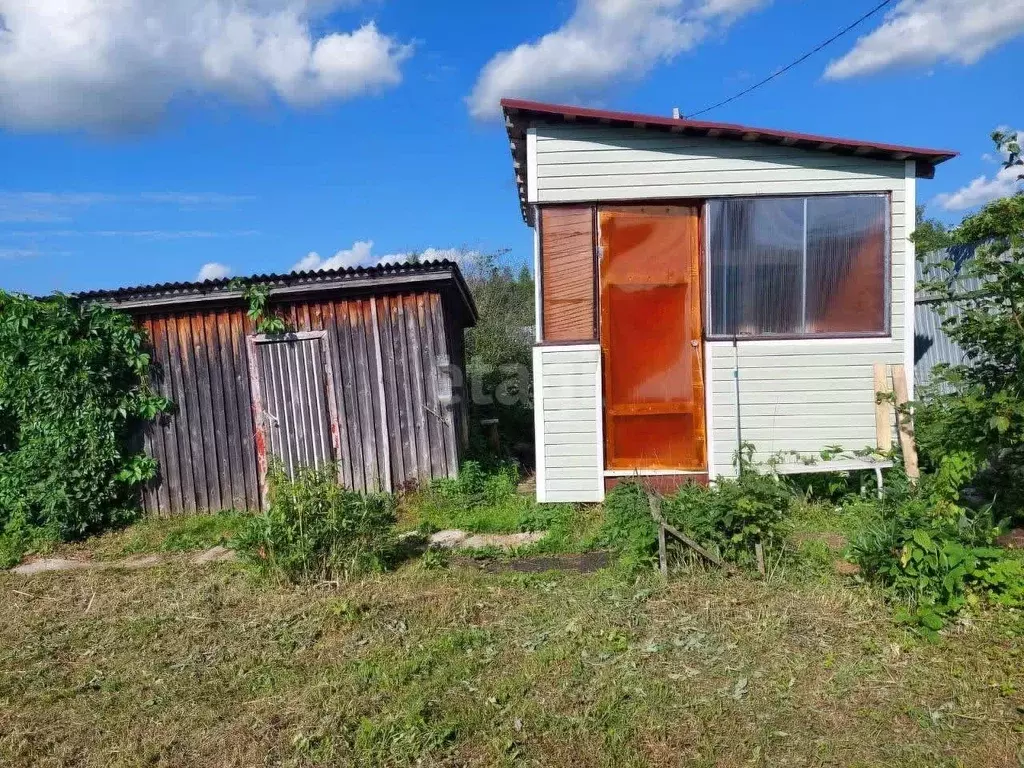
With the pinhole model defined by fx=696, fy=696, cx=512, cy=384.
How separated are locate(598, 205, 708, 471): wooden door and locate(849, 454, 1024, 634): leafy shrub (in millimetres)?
2779

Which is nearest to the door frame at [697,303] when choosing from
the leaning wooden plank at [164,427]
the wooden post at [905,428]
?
the wooden post at [905,428]

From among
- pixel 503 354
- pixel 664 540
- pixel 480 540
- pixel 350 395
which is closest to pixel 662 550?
pixel 664 540

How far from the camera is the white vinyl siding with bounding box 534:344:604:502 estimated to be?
7.16m

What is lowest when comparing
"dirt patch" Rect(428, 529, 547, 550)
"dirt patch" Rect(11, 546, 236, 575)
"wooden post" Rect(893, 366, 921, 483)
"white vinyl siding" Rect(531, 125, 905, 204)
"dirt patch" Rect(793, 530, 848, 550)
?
"dirt patch" Rect(11, 546, 236, 575)

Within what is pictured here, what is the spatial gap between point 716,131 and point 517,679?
213 inches

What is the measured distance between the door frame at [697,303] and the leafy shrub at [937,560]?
8.73ft

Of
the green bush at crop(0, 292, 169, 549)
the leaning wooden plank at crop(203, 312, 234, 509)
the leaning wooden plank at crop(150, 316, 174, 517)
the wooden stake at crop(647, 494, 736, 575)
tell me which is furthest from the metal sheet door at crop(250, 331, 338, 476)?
the wooden stake at crop(647, 494, 736, 575)

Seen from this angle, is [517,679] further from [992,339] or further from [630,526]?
[992,339]

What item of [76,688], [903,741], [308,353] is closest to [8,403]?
[308,353]

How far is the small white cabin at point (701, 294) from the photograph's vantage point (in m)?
6.98

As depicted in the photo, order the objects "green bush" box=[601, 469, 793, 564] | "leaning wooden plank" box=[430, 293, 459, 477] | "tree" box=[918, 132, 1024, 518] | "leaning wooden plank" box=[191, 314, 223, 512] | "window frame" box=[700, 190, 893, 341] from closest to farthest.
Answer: "tree" box=[918, 132, 1024, 518]
"green bush" box=[601, 469, 793, 564]
"window frame" box=[700, 190, 893, 341]
"leaning wooden plank" box=[430, 293, 459, 477]
"leaning wooden plank" box=[191, 314, 223, 512]

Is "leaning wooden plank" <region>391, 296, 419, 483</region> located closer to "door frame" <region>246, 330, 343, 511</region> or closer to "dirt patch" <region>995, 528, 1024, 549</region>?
"door frame" <region>246, 330, 343, 511</region>

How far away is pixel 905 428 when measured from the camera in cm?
667

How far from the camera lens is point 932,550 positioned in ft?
13.6
